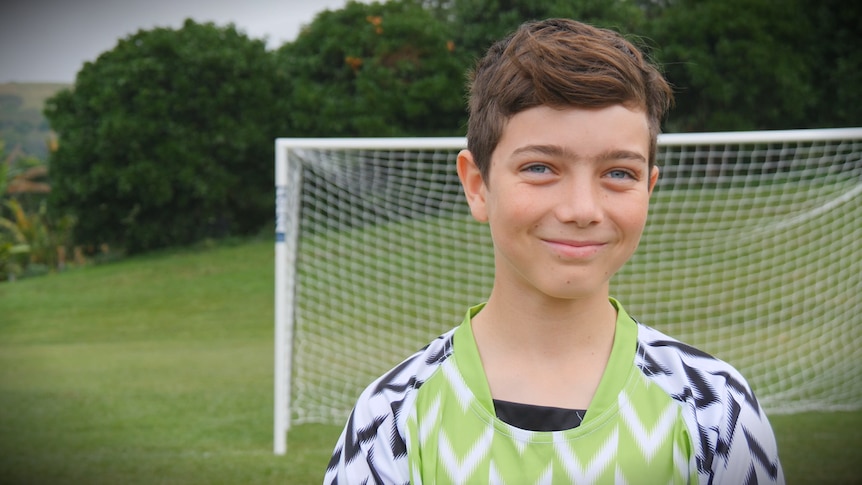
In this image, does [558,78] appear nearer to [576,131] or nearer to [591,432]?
[576,131]

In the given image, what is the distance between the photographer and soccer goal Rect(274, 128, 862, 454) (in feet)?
18.1

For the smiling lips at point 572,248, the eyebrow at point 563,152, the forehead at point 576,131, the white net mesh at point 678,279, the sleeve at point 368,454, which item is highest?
the forehead at point 576,131

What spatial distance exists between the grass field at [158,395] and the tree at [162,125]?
1.69 m

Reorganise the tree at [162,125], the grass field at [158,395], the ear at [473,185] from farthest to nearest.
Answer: the tree at [162,125]
the grass field at [158,395]
the ear at [473,185]

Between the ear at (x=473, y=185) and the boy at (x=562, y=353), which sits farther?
the ear at (x=473, y=185)

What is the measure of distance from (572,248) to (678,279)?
891cm

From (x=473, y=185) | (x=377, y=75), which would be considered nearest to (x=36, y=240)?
(x=377, y=75)

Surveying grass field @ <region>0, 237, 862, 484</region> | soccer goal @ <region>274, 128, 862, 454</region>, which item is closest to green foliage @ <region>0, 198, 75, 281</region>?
grass field @ <region>0, 237, 862, 484</region>

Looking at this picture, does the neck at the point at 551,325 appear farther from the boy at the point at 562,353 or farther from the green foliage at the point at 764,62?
the green foliage at the point at 764,62

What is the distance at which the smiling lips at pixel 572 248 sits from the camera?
43.3 inches

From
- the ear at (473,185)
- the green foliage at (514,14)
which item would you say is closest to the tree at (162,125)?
the green foliage at (514,14)

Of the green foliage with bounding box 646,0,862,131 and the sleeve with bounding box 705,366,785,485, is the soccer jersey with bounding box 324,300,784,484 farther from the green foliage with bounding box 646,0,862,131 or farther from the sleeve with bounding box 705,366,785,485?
the green foliage with bounding box 646,0,862,131

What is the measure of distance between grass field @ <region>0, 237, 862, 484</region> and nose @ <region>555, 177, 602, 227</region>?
3292 mm

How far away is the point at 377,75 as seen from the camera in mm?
13883
